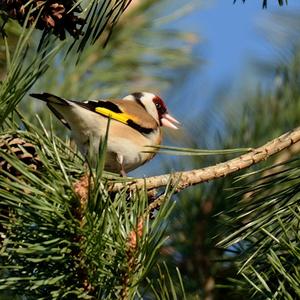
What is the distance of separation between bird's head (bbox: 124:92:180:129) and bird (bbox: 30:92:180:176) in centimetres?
5

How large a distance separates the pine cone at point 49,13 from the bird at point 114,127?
38cm

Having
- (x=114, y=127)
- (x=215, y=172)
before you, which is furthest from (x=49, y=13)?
(x=114, y=127)

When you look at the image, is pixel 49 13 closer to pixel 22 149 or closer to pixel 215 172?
pixel 22 149

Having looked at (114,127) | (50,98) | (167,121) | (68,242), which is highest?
(68,242)

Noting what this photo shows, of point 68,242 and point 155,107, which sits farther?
point 155,107

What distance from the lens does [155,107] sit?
9.08 ft

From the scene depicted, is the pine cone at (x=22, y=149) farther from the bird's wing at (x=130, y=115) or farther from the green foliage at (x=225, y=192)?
the bird's wing at (x=130, y=115)

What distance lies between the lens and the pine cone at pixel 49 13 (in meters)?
1.29

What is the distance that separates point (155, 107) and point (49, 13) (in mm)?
1476

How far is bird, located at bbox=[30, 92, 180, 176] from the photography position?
2.00 meters

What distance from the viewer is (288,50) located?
229 cm

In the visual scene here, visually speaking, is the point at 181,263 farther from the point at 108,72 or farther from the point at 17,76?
the point at 17,76

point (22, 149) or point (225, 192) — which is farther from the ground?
point (22, 149)

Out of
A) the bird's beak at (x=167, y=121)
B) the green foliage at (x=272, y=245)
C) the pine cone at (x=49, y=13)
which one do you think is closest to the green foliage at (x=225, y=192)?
the green foliage at (x=272, y=245)
